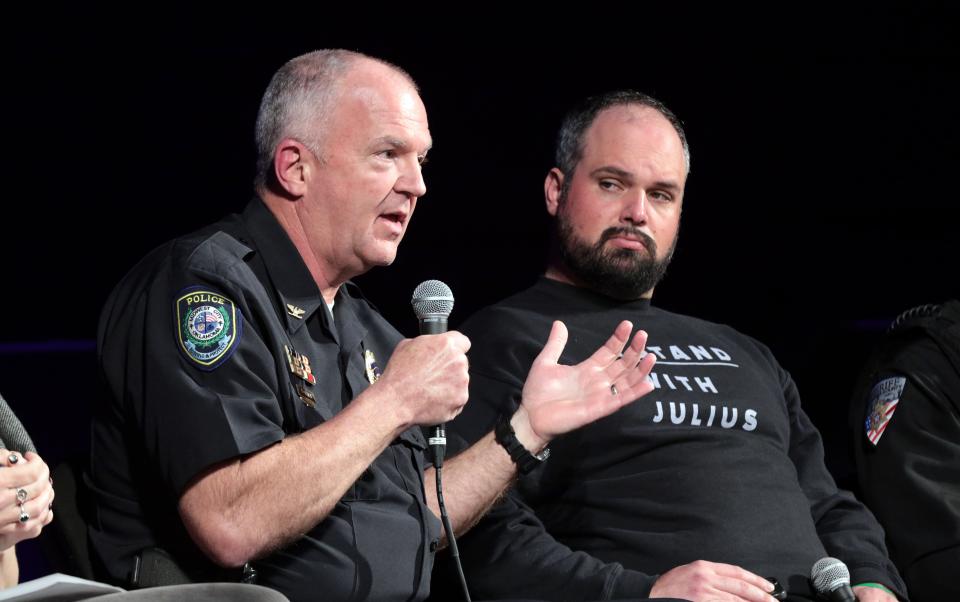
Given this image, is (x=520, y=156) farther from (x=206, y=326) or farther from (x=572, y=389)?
(x=206, y=326)

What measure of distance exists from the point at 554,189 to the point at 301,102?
0.84 meters

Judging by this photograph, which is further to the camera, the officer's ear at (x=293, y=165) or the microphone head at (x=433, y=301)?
the officer's ear at (x=293, y=165)

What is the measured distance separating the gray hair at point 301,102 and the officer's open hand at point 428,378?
439 millimetres

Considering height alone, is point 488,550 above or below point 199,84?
below

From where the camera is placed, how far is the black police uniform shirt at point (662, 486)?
225 centimetres

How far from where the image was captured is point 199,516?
169 cm

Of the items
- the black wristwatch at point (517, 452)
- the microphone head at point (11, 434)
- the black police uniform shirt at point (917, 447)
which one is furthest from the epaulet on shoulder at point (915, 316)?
the microphone head at point (11, 434)

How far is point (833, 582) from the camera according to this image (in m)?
2.16

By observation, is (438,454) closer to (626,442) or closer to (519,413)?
(519,413)

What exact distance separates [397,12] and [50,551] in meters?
1.80

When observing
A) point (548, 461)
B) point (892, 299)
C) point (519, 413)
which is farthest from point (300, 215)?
point (892, 299)

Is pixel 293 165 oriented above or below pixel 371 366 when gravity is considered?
above

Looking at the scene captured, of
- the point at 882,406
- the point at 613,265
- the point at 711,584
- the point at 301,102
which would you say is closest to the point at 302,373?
the point at 301,102

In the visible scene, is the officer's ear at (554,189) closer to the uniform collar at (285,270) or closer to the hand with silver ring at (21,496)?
the uniform collar at (285,270)
